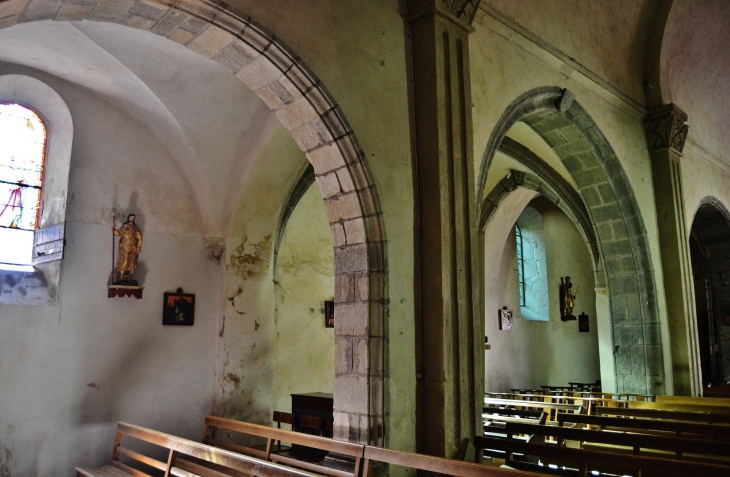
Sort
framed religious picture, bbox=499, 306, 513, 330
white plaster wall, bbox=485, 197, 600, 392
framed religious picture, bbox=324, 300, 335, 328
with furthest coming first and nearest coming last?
framed religious picture, bbox=499, 306, 513, 330 → white plaster wall, bbox=485, 197, 600, 392 → framed religious picture, bbox=324, 300, 335, 328

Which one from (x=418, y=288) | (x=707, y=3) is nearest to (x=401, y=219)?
(x=418, y=288)

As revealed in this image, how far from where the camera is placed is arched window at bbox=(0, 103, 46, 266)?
703 centimetres

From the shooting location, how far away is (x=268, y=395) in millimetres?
8258

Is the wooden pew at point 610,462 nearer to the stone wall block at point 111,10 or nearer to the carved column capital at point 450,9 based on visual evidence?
the carved column capital at point 450,9

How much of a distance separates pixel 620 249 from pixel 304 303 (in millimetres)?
4776

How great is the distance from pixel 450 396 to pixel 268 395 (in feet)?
12.9

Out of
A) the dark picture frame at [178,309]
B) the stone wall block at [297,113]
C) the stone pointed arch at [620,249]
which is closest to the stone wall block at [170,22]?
the stone wall block at [297,113]

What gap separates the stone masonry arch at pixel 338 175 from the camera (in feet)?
14.5

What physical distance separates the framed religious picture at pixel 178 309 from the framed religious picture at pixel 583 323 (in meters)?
10.6

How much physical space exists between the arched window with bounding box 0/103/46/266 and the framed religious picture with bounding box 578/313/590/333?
12384 millimetres

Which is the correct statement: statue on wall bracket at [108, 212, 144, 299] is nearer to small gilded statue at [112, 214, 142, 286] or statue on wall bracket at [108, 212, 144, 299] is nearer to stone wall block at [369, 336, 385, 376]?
small gilded statue at [112, 214, 142, 286]

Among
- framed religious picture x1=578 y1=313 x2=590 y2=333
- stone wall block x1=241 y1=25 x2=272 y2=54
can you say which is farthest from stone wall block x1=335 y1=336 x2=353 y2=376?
framed religious picture x1=578 y1=313 x2=590 y2=333

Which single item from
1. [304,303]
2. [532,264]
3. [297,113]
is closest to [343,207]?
[297,113]

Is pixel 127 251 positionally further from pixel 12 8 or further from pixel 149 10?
pixel 12 8
